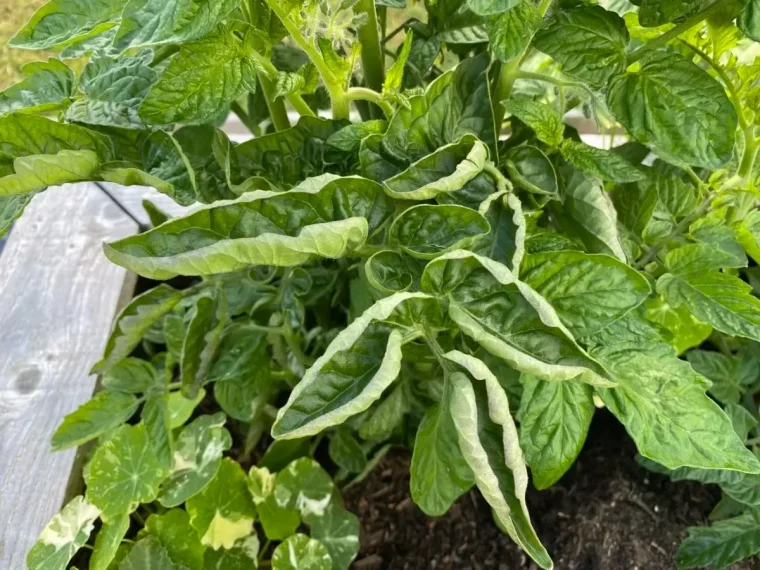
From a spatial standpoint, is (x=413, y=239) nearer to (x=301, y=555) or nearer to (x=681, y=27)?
(x=681, y=27)

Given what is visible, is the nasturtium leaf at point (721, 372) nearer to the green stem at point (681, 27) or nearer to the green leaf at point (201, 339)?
the green stem at point (681, 27)

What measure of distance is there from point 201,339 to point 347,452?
0.23 meters

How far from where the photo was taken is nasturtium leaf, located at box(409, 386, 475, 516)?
537 millimetres

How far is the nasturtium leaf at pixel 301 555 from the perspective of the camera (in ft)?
2.41

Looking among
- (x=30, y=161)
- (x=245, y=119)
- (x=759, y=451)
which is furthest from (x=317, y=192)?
(x=759, y=451)

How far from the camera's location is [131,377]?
77 centimetres

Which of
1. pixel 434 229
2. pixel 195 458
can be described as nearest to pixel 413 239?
pixel 434 229

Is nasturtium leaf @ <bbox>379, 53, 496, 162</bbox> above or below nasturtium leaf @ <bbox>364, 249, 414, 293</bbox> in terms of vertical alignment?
above

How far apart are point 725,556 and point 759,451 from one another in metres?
0.12

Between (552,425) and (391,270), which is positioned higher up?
(391,270)

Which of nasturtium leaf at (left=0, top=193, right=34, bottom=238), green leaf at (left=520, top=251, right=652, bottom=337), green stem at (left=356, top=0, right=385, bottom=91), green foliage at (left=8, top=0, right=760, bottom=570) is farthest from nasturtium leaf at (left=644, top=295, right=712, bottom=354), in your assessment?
nasturtium leaf at (left=0, top=193, right=34, bottom=238)

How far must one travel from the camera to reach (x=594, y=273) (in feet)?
1.57

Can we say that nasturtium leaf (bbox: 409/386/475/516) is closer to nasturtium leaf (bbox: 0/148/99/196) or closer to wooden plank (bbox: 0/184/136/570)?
nasturtium leaf (bbox: 0/148/99/196)

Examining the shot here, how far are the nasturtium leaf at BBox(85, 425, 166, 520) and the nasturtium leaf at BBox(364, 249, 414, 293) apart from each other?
15.5 inches
